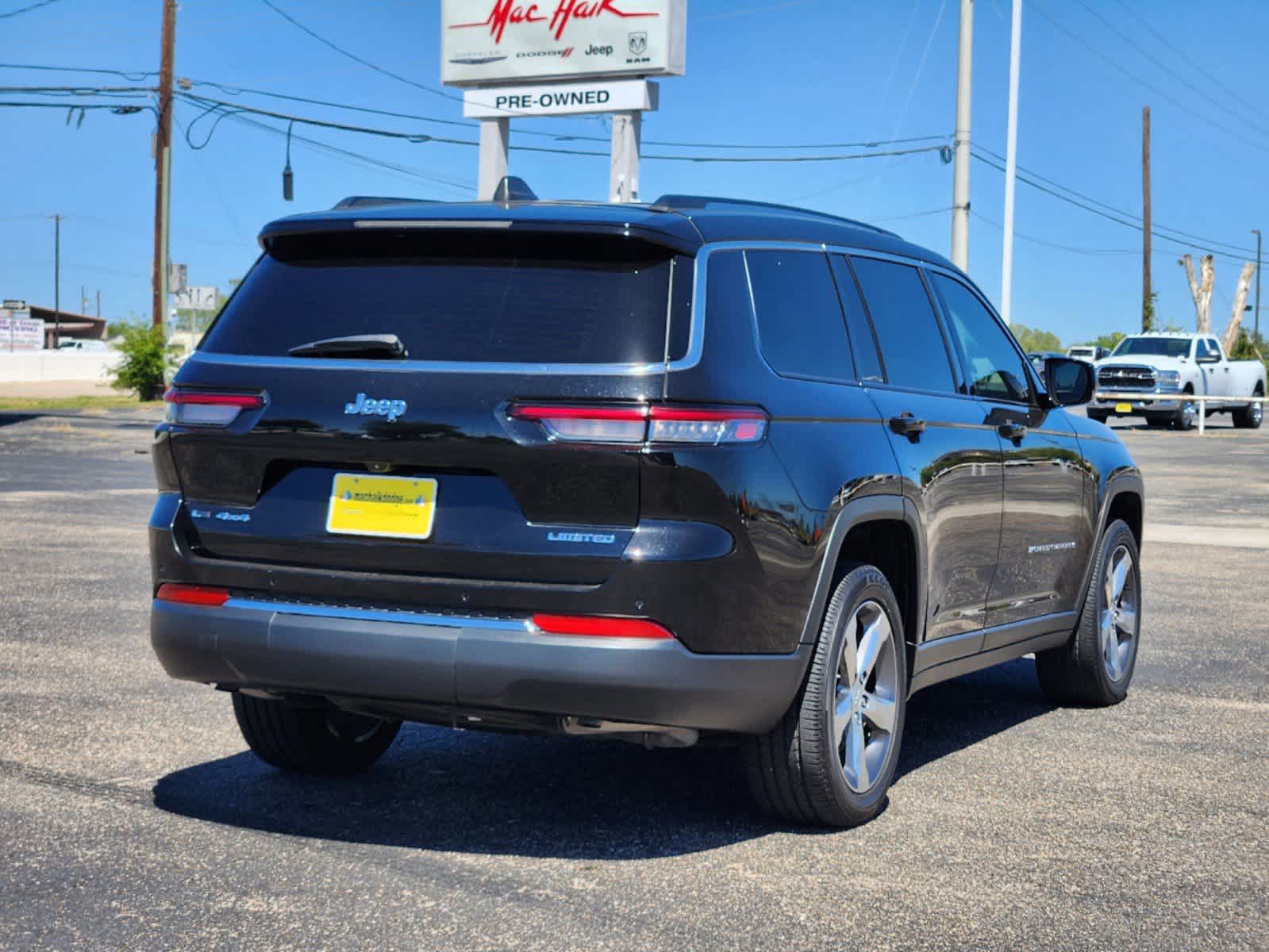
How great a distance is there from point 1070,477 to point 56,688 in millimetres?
4276

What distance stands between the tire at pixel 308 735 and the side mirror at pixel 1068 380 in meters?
3.16

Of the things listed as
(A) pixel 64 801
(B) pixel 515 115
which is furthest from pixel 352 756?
(B) pixel 515 115

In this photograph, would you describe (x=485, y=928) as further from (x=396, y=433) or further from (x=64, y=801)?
(x=64, y=801)

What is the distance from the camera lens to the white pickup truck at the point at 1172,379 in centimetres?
Answer: 3828

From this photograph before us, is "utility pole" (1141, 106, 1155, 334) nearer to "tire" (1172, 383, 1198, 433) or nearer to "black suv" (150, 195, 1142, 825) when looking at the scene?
"tire" (1172, 383, 1198, 433)

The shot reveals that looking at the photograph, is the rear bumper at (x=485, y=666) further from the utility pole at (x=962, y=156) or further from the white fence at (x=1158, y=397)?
the white fence at (x=1158, y=397)

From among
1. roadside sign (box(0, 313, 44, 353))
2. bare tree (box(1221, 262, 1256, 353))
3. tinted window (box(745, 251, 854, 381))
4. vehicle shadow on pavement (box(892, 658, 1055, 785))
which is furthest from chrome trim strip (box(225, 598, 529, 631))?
roadside sign (box(0, 313, 44, 353))

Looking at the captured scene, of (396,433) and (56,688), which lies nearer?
(396,433)

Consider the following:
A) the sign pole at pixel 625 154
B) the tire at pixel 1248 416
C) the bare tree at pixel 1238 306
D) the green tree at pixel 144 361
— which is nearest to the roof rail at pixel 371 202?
the sign pole at pixel 625 154

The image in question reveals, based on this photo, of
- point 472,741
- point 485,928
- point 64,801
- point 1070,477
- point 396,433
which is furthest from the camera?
point 1070,477

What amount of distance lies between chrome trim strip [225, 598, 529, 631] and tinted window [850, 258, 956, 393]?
1.81 m

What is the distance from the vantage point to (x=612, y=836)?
5203 mm

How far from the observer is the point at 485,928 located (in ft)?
14.0

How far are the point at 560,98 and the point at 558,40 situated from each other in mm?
1088
